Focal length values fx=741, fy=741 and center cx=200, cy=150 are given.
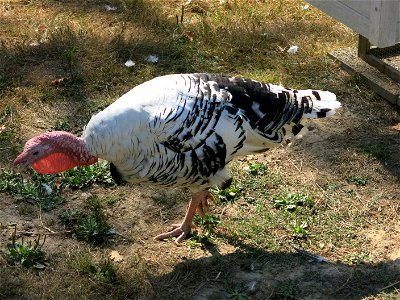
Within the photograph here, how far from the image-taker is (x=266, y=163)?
6.33 metres

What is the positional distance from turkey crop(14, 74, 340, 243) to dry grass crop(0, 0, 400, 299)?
607 mm

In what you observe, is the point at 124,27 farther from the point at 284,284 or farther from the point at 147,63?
the point at 284,284

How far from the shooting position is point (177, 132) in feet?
16.3

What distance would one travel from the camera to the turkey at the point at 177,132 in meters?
4.96

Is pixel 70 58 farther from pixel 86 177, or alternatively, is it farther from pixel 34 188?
pixel 34 188

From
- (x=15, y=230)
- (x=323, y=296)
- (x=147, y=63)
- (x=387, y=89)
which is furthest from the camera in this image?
(x=147, y=63)

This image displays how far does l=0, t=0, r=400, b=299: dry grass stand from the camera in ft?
16.8

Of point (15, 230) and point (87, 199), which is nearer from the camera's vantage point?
point (15, 230)

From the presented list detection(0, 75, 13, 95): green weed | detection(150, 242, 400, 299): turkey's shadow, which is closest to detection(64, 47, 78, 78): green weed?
detection(0, 75, 13, 95): green weed

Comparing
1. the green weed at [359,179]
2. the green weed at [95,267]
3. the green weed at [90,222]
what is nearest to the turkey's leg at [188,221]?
the green weed at [90,222]

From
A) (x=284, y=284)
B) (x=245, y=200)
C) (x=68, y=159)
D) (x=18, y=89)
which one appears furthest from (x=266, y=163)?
(x=18, y=89)

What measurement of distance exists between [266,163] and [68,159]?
191 cm

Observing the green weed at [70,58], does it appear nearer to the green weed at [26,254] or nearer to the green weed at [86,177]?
the green weed at [86,177]

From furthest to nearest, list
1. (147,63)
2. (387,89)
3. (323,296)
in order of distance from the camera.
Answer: (147,63) < (387,89) < (323,296)
